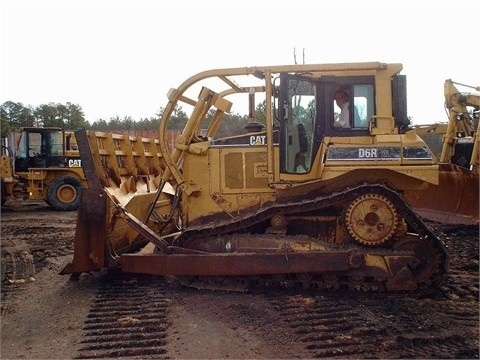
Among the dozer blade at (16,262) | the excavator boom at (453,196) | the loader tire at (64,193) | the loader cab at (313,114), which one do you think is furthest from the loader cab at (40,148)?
the loader cab at (313,114)

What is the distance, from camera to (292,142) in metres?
5.86

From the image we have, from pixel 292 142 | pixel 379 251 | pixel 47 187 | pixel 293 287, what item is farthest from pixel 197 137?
pixel 47 187

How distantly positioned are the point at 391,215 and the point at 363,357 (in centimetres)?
193

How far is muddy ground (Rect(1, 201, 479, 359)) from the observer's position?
13.7 ft

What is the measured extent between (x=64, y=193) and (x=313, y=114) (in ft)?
37.0

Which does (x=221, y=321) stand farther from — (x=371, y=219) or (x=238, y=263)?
(x=371, y=219)

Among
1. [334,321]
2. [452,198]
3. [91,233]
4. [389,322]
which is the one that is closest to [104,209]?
[91,233]

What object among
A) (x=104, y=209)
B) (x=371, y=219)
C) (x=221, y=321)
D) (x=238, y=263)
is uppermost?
(x=104, y=209)

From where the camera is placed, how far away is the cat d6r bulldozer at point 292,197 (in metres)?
5.48

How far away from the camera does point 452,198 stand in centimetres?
1051

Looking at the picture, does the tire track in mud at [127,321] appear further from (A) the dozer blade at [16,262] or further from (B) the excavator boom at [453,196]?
(B) the excavator boom at [453,196]

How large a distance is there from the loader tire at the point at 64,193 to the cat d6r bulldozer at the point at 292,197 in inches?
360

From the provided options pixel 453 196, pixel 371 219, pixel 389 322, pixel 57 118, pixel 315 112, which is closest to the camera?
pixel 389 322

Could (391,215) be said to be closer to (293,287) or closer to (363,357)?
(293,287)
